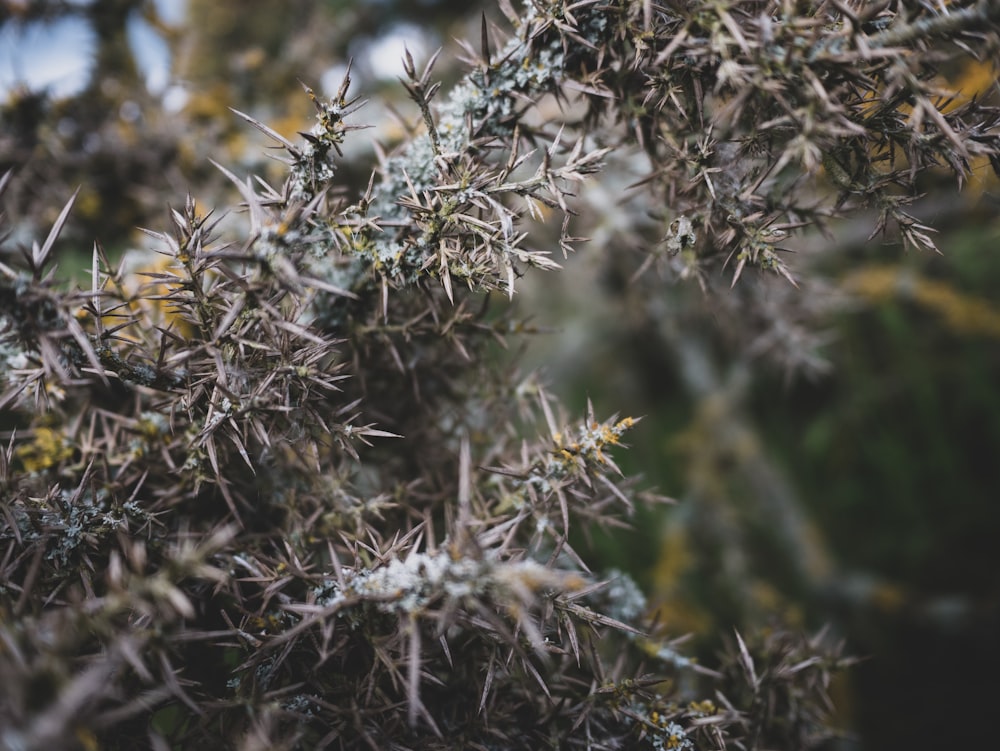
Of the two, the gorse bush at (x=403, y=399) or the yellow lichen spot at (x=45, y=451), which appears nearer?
the gorse bush at (x=403, y=399)

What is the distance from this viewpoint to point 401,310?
0.94 metres

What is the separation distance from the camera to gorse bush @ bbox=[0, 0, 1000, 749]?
665 mm

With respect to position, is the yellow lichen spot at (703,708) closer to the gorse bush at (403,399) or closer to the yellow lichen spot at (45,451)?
the gorse bush at (403,399)

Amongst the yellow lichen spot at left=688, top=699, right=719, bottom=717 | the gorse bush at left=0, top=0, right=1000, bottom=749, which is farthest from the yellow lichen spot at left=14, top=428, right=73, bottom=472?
the yellow lichen spot at left=688, top=699, right=719, bottom=717

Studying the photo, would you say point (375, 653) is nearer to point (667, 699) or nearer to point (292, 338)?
point (292, 338)

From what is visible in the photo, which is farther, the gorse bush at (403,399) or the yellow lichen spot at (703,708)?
the yellow lichen spot at (703,708)

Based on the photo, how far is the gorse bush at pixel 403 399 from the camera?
2.18ft

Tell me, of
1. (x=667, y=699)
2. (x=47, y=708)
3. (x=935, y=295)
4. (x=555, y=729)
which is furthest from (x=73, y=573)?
(x=935, y=295)

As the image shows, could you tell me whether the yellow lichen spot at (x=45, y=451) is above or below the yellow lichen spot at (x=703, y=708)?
above

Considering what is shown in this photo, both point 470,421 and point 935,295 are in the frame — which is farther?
point 935,295

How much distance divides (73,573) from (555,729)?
70 centimetres

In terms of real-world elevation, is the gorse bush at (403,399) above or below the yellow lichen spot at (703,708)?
above

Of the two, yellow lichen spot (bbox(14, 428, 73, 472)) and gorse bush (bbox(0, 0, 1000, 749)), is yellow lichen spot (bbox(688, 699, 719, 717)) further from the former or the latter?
yellow lichen spot (bbox(14, 428, 73, 472))

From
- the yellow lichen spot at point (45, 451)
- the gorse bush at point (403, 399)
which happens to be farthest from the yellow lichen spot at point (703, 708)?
the yellow lichen spot at point (45, 451)
